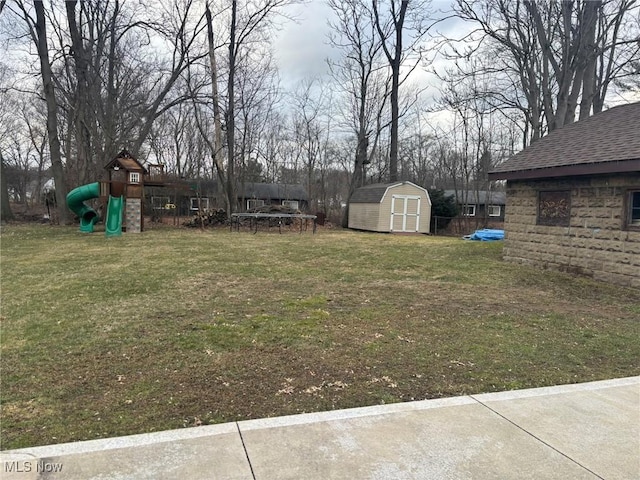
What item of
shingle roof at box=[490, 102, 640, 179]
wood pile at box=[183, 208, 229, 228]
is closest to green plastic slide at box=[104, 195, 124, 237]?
wood pile at box=[183, 208, 229, 228]

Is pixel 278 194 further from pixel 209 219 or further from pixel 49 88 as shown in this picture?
pixel 49 88

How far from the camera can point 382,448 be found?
233 cm

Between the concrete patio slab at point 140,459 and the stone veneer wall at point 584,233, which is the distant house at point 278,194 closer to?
the stone veneer wall at point 584,233

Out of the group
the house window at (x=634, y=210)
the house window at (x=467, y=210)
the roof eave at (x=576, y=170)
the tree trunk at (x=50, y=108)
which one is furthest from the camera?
the house window at (x=467, y=210)

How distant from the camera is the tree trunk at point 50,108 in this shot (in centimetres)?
1703

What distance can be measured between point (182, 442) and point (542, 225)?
9155 mm

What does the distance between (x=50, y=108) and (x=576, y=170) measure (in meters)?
19.1

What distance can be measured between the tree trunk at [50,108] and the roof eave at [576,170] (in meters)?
16.8

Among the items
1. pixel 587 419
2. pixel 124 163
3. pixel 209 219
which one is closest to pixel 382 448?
pixel 587 419

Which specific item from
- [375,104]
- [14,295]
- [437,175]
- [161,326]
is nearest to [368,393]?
[161,326]

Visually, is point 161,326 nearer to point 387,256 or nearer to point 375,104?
point 387,256

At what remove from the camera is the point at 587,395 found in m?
3.12
